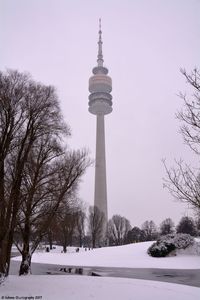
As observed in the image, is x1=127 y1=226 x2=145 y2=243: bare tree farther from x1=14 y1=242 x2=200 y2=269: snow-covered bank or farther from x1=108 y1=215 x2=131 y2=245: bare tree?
x1=14 y1=242 x2=200 y2=269: snow-covered bank

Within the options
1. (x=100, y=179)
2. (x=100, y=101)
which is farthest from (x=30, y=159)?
(x=100, y=101)

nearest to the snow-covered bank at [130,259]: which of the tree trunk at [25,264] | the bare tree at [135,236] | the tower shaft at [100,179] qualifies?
the tree trunk at [25,264]

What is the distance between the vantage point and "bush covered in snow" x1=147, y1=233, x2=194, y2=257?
36281mm

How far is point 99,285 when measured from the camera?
1470cm

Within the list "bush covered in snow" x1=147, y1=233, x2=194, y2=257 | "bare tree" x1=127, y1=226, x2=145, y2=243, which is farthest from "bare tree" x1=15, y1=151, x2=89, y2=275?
"bare tree" x1=127, y1=226, x2=145, y2=243

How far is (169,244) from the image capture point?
36.7 m

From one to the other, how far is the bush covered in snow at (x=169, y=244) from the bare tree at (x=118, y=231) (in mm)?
52723

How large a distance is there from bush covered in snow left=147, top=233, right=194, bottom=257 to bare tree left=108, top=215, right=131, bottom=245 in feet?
173

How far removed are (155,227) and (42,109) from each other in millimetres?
97794

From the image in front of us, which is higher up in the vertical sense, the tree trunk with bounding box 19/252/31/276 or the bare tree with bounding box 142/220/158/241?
the bare tree with bounding box 142/220/158/241

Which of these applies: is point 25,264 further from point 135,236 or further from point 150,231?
point 150,231

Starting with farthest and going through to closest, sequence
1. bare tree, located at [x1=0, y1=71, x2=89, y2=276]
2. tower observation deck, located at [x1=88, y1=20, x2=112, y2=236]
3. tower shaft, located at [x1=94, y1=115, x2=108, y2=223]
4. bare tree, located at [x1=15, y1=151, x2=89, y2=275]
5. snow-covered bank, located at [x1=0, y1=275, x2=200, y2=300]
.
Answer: tower observation deck, located at [x1=88, y1=20, x2=112, y2=236]
tower shaft, located at [x1=94, y1=115, x2=108, y2=223]
bare tree, located at [x1=15, y1=151, x2=89, y2=275]
bare tree, located at [x1=0, y1=71, x2=89, y2=276]
snow-covered bank, located at [x1=0, y1=275, x2=200, y2=300]

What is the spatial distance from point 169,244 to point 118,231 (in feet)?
185

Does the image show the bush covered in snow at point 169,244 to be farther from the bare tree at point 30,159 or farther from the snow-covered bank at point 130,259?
the bare tree at point 30,159
